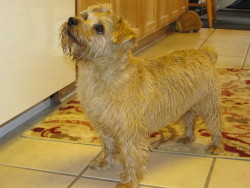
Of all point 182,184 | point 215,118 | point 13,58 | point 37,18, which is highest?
point 37,18

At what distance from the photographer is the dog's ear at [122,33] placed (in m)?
1.56

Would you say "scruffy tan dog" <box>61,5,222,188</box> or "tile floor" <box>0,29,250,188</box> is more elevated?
"scruffy tan dog" <box>61,5,222,188</box>

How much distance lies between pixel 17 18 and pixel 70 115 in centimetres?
77

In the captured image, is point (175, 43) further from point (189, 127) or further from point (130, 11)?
point (189, 127)

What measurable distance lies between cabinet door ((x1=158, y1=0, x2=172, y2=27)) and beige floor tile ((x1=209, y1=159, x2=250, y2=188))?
2798mm

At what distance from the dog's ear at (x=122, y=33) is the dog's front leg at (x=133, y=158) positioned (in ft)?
1.36

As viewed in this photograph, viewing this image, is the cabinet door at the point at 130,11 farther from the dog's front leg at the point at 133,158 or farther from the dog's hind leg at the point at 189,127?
the dog's front leg at the point at 133,158

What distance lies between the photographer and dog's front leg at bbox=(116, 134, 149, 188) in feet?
5.60

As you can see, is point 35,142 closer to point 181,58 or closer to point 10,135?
point 10,135

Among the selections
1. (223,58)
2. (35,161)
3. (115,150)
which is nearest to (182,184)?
(115,150)

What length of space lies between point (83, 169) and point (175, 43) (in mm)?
3077

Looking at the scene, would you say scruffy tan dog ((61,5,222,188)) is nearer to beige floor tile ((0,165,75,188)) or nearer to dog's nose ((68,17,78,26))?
dog's nose ((68,17,78,26))

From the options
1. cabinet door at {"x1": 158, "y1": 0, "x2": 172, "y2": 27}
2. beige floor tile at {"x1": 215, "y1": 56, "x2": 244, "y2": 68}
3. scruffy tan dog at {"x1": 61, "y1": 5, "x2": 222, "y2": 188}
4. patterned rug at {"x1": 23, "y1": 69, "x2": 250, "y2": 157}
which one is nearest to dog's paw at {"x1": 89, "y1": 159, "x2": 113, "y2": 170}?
scruffy tan dog at {"x1": 61, "y1": 5, "x2": 222, "y2": 188}

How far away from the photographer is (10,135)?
225 cm
